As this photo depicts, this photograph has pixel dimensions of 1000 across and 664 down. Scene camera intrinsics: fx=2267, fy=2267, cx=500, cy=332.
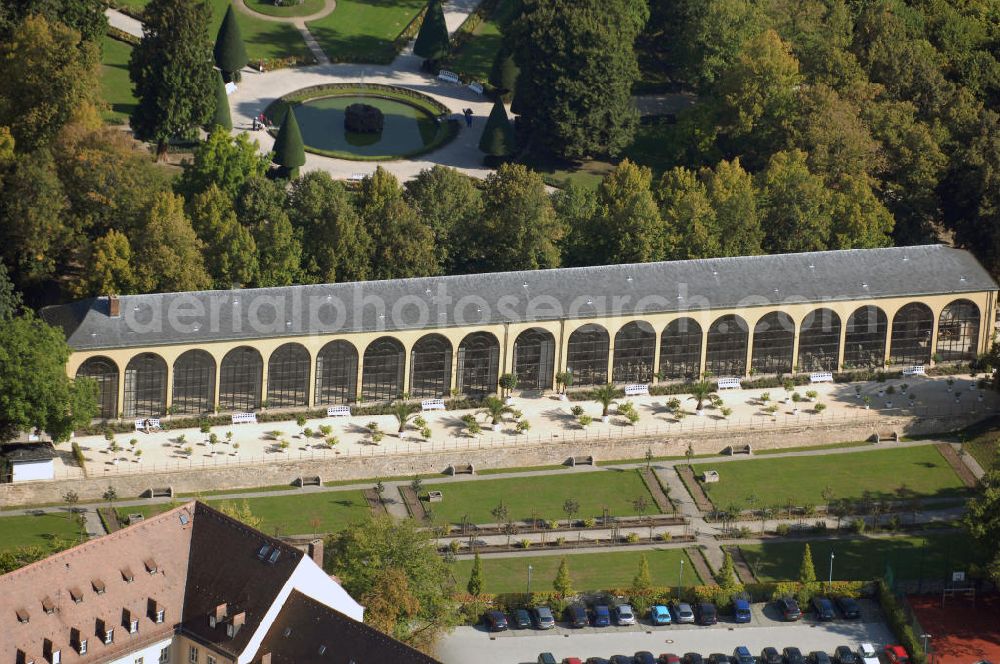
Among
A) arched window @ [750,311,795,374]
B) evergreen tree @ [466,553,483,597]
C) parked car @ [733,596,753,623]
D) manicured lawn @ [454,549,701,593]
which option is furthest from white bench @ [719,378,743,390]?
evergreen tree @ [466,553,483,597]

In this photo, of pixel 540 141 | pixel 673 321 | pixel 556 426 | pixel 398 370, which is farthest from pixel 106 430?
pixel 540 141

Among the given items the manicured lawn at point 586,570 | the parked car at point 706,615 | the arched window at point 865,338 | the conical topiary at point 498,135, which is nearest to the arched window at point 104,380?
the manicured lawn at point 586,570

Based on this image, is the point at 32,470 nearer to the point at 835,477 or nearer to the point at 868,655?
the point at 868,655

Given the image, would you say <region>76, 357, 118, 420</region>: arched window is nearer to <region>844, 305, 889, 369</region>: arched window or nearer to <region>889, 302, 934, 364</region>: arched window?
<region>844, 305, 889, 369</region>: arched window

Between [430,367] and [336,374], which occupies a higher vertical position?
[430,367]

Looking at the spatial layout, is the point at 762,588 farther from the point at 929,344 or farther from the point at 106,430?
the point at 106,430

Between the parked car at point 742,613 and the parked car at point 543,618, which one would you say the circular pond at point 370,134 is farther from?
the parked car at point 742,613

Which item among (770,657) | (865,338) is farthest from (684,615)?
(865,338)
